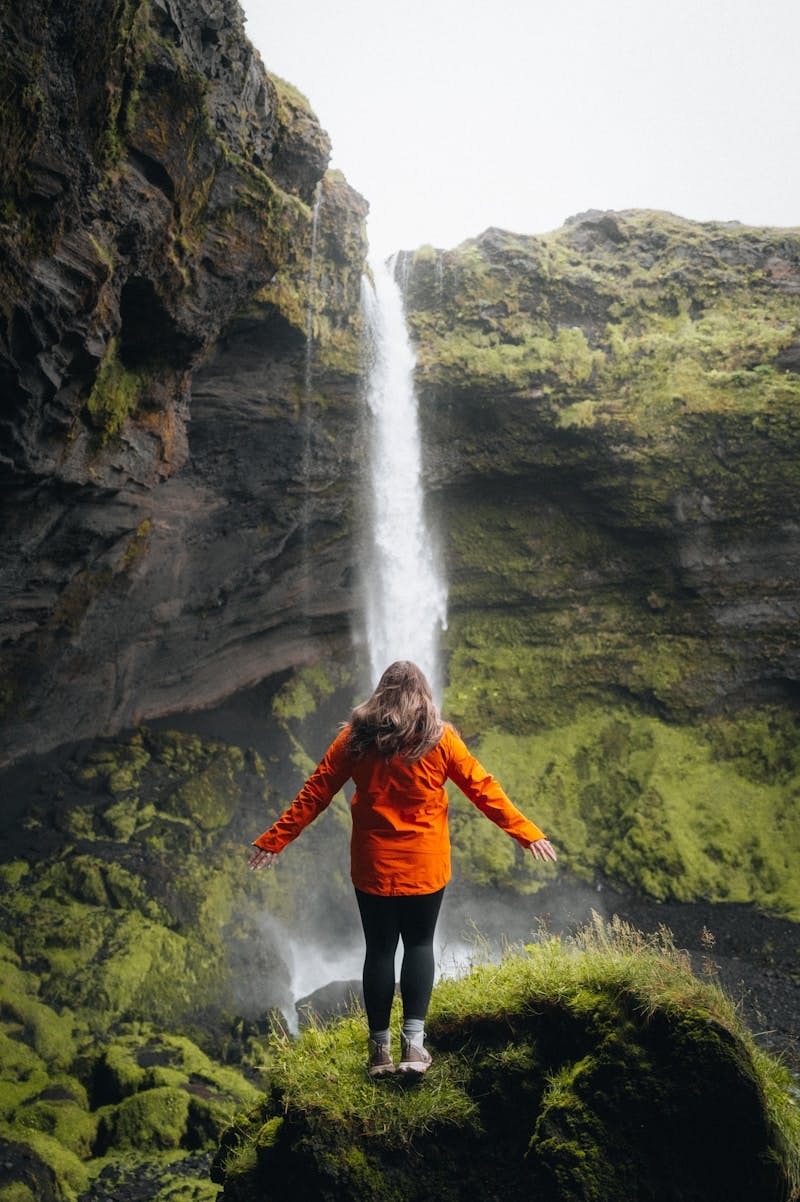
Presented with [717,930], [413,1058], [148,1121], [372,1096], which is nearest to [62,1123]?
[148,1121]

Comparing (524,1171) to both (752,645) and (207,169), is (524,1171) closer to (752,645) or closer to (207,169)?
(207,169)

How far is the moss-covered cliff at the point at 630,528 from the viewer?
60.8 ft

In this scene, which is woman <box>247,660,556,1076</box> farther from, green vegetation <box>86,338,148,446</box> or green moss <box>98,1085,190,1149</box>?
green vegetation <box>86,338,148,446</box>

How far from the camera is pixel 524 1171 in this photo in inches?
133

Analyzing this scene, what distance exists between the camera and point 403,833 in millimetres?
3535

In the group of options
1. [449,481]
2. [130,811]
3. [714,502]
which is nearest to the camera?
[130,811]

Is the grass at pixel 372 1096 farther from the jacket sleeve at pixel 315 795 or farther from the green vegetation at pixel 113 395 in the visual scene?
the green vegetation at pixel 113 395

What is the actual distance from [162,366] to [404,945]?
10478 mm

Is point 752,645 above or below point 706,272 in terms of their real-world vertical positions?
below

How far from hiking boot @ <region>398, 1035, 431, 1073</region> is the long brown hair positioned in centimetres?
141

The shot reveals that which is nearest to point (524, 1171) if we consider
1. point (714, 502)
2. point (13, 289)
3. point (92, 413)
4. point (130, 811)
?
point (13, 289)

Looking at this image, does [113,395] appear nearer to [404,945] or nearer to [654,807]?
[404,945]

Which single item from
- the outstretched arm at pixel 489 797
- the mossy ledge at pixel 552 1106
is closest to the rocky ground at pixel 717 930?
the mossy ledge at pixel 552 1106

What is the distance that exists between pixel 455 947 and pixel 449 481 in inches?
471
